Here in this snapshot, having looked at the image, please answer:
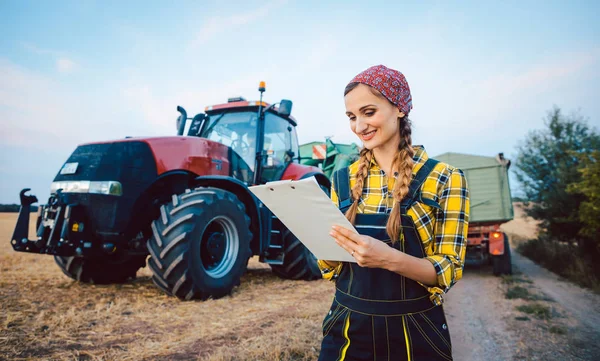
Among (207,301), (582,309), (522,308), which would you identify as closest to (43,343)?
(207,301)

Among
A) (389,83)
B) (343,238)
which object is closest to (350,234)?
(343,238)

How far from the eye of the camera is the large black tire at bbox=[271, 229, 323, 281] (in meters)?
6.31

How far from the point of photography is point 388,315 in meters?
1.27

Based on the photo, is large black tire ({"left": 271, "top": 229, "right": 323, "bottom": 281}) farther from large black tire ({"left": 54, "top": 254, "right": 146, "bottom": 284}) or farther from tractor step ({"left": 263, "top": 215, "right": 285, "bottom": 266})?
large black tire ({"left": 54, "top": 254, "right": 146, "bottom": 284})

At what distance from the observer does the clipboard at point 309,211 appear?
43.4 inches

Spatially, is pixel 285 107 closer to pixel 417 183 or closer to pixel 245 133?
pixel 245 133

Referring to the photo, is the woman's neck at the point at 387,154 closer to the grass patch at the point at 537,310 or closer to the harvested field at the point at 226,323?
the harvested field at the point at 226,323

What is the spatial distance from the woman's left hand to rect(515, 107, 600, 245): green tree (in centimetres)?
1116

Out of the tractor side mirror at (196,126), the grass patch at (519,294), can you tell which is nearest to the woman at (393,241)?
the tractor side mirror at (196,126)

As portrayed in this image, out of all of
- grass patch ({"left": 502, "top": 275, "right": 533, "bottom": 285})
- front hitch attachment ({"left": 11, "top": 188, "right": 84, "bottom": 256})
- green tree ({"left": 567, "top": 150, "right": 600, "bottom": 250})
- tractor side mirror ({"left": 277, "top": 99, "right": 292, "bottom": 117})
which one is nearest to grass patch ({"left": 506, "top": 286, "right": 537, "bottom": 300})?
grass patch ({"left": 502, "top": 275, "right": 533, "bottom": 285})

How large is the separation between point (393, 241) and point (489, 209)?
8387 millimetres

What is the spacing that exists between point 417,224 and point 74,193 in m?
4.30

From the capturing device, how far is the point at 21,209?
4395 millimetres

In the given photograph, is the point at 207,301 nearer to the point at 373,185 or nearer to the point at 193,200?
the point at 193,200
